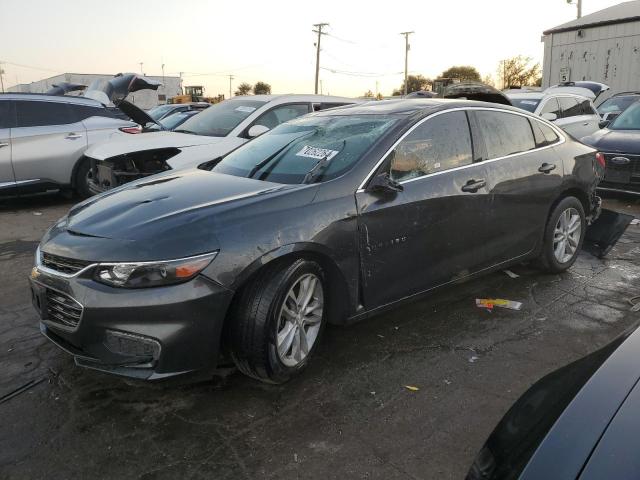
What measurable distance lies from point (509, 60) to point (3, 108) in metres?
59.5

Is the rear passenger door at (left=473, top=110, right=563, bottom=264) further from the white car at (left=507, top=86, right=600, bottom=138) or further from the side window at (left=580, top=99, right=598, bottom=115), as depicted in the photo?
the side window at (left=580, top=99, right=598, bottom=115)

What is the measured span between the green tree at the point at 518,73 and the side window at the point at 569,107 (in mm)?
50982

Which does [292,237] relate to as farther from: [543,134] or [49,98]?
[49,98]

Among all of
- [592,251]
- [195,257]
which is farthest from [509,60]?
[195,257]

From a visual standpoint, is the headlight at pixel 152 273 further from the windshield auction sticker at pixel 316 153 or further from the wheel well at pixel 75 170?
the wheel well at pixel 75 170

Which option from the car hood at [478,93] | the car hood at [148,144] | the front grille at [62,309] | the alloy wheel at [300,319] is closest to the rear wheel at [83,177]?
the car hood at [148,144]

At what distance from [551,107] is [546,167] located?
6.43 m

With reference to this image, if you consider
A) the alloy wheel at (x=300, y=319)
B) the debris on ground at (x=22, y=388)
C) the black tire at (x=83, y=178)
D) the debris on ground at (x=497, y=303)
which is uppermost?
the black tire at (x=83, y=178)

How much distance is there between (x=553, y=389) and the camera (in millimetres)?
1853

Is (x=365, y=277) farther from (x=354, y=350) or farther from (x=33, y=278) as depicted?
(x=33, y=278)

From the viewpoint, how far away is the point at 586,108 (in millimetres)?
11102

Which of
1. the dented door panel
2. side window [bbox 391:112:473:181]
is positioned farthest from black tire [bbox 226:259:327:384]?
side window [bbox 391:112:473:181]

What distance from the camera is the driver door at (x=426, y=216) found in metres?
3.44

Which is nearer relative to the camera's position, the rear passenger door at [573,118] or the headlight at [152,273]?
the headlight at [152,273]
